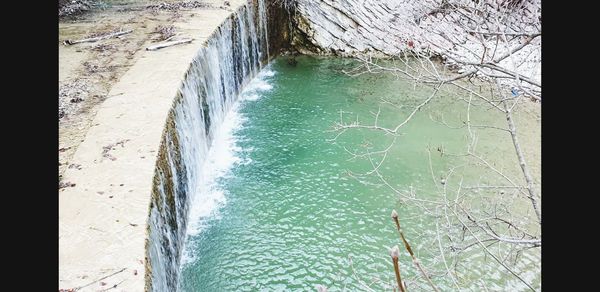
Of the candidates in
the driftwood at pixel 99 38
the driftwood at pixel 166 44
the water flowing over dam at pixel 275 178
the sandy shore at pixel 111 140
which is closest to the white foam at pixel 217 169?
the water flowing over dam at pixel 275 178

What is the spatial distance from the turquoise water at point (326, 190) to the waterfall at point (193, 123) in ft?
1.19

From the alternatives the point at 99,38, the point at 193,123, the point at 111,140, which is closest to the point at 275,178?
the point at 193,123

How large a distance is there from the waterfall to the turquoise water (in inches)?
14.3

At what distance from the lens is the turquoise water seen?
5.30 m

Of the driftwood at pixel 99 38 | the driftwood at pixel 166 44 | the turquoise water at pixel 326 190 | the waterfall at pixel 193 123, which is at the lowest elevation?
the turquoise water at pixel 326 190

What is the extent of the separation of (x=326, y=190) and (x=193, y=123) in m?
2.03

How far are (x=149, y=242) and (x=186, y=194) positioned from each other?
2.09 m

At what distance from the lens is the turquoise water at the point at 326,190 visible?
5.30 m

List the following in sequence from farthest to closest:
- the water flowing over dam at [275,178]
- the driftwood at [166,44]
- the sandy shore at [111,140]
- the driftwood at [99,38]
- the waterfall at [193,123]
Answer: the driftwood at [99,38], the driftwood at [166,44], the waterfall at [193,123], the water flowing over dam at [275,178], the sandy shore at [111,140]

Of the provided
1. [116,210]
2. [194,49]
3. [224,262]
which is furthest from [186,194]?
[194,49]

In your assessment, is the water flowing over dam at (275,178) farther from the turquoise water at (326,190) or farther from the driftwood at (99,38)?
the driftwood at (99,38)

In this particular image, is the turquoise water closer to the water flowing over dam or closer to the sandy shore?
Answer: the water flowing over dam

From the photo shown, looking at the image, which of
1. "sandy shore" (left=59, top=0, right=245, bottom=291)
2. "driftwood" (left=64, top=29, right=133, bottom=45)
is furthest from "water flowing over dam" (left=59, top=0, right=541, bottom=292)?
"driftwood" (left=64, top=29, right=133, bottom=45)

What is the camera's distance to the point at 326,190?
6.75 m
